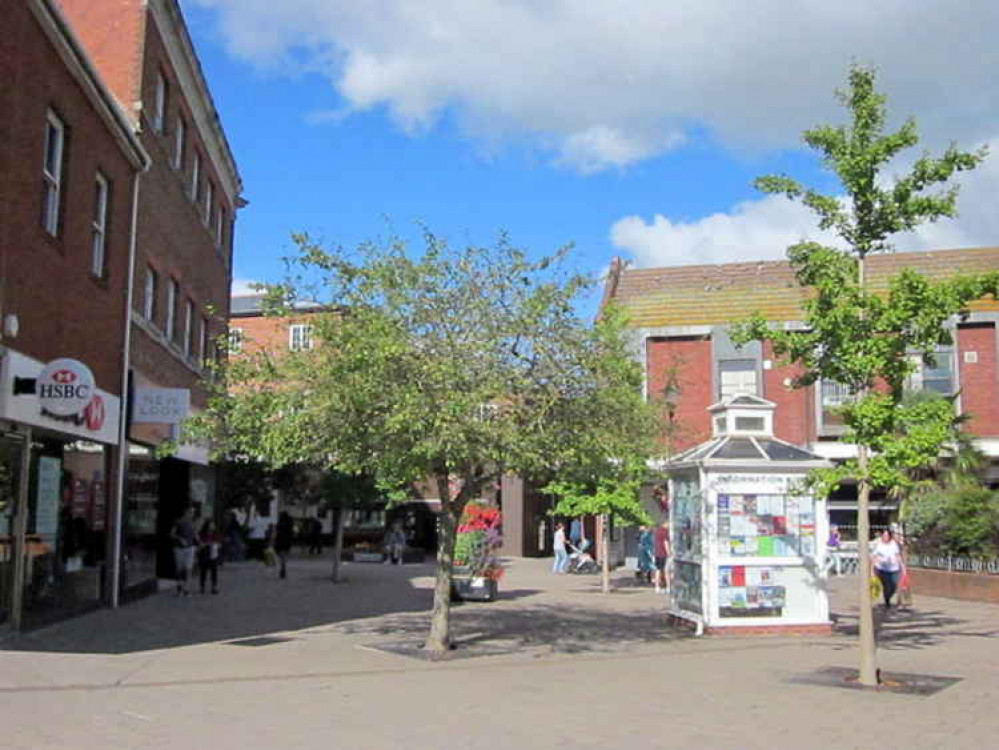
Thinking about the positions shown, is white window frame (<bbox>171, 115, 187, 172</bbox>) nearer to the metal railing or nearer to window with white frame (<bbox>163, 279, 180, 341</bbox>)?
window with white frame (<bbox>163, 279, 180, 341</bbox>)

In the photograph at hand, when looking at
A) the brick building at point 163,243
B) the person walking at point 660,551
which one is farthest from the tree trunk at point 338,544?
the person walking at point 660,551

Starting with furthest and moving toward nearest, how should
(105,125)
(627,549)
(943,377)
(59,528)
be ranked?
1. (627,549)
2. (943,377)
3. (105,125)
4. (59,528)

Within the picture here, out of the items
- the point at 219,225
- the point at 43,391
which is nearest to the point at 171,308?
the point at 219,225

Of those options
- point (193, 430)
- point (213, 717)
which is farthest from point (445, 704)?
point (193, 430)

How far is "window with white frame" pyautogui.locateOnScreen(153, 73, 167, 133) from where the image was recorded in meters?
20.1

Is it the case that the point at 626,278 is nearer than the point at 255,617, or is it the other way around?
the point at 255,617

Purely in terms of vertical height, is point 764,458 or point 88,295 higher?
point 88,295

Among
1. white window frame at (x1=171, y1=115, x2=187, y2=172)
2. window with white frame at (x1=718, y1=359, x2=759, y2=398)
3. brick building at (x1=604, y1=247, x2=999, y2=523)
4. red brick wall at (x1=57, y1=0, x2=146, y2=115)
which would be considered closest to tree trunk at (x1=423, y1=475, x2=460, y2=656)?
red brick wall at (x1=57, y1=0, x2=146, y2=115)

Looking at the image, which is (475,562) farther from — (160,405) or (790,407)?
(790,407)

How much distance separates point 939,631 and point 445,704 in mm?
10361

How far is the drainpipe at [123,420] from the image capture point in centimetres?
1777

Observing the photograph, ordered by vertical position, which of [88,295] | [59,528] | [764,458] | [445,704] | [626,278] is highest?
[626,278]

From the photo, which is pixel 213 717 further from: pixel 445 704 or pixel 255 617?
pixel 255 617

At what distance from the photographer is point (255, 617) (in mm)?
17422
